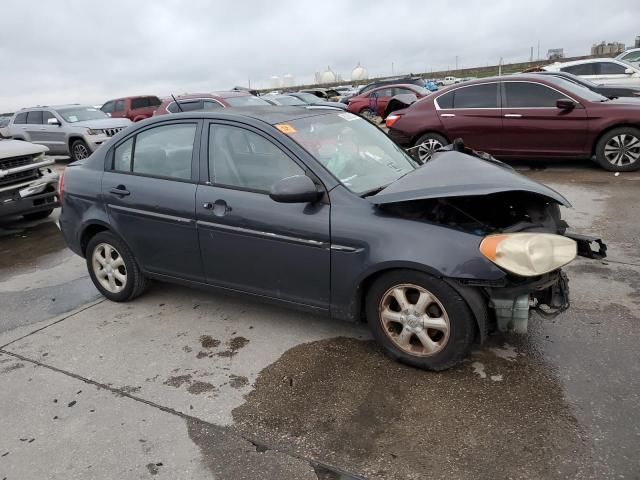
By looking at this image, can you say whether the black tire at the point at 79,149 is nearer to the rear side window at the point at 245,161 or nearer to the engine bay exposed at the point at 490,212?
the rear side window at the point at 245,161

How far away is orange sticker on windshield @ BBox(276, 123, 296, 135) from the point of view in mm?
3514

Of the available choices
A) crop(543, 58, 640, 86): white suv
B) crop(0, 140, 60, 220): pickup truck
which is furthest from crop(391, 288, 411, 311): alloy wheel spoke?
crop(543, 58, 640, 86): white suv

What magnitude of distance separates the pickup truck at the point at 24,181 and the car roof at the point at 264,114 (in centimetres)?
394

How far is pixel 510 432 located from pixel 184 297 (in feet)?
9.43

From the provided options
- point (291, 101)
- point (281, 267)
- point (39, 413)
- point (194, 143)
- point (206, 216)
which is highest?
point (291, 101)

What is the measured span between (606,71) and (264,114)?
14.2 metres

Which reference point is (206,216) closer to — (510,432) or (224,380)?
(224,380)

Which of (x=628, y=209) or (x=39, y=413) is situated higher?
(x=628, y=209)

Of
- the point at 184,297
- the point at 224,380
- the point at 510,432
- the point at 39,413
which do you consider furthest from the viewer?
the point at 184,297

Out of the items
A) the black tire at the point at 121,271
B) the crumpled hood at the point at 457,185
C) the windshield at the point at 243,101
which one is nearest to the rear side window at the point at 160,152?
the black tire at the point at 121,271

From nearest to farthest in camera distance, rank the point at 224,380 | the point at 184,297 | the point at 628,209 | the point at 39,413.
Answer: the point at 39,413 → the point at 224,380 → the point at 184,297 → the point at 628,209

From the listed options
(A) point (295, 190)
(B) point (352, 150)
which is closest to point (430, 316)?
(A) point (295, 190)

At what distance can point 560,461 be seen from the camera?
237 centimetres

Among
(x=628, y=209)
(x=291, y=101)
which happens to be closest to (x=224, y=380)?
(x=628, y=209)
